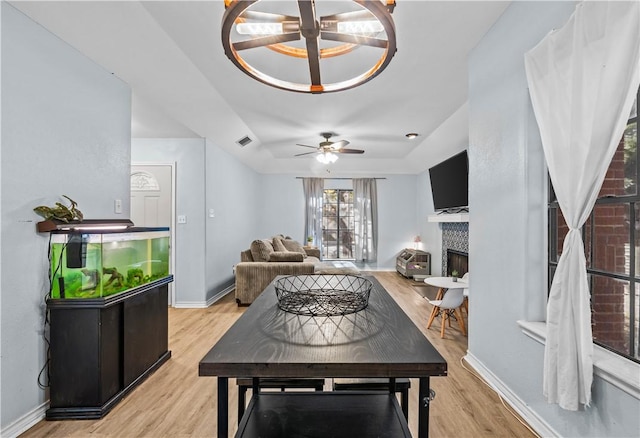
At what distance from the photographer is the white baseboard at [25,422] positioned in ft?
5.57

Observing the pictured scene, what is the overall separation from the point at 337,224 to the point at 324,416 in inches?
252

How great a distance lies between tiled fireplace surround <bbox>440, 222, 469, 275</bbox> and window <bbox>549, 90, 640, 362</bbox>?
3.22 metres

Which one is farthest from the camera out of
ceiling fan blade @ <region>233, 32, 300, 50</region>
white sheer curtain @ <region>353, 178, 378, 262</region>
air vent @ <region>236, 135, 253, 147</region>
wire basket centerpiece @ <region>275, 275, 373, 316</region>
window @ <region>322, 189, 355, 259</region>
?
window @ <region>322, 189, 355, 259</region>

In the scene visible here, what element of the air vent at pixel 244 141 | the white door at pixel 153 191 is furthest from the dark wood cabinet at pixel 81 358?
the air vent at pixel 244 141

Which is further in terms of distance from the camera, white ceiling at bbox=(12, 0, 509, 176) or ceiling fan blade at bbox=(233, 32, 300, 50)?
white ceiling at bbox=(12, 0, 509, 176)

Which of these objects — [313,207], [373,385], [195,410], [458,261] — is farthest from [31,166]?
[313,207]

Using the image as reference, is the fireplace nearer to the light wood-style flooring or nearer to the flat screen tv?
the flat screen tv

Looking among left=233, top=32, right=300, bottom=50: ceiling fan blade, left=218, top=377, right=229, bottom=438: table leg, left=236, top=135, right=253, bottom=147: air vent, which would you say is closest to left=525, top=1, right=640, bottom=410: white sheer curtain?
left=233, top=32, right=300, bottom=50: ceiling fan blade

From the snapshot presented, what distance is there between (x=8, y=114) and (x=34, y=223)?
2.09ft

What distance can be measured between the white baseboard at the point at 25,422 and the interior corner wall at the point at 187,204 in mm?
2357

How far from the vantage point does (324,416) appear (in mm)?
1193

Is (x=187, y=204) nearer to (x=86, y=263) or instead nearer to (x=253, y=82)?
(x=253, y=82)

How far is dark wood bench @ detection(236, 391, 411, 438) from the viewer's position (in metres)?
1.10

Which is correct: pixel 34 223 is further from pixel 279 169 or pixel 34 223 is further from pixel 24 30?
pixel 279 169
